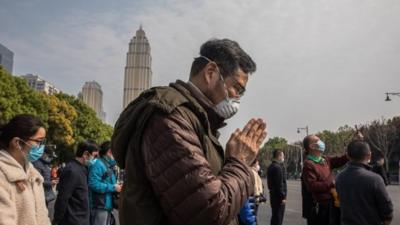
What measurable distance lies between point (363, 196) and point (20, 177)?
11.7 ft

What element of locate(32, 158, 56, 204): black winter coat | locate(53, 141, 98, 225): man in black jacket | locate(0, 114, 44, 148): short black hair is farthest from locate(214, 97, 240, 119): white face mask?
locate(32, 158, 56, 204): black winter coat

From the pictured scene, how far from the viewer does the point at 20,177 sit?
12.0 ft

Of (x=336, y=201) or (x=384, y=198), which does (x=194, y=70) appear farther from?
(x=336, y=201)

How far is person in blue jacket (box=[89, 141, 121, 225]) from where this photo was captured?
695cm

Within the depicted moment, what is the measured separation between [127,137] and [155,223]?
1.46 ft

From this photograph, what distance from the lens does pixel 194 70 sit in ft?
8.07

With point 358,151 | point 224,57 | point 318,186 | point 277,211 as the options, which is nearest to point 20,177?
point 224,57

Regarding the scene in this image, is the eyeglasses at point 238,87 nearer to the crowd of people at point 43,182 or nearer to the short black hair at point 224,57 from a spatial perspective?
the short black hair at point 224,57

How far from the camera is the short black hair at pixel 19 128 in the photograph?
13.2 feet

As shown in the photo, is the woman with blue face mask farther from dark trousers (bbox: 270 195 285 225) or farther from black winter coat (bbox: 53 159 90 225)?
dark trousers (bbox: 270 195 285 225)

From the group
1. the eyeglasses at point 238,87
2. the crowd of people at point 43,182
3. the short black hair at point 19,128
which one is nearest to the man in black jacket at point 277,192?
the crowd of people at point 43,182

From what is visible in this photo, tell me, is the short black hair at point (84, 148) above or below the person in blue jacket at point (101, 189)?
above

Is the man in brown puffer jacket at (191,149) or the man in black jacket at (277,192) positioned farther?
the man in black jacket at (277,192)

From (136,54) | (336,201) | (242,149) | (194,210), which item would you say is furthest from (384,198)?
(136,54)
